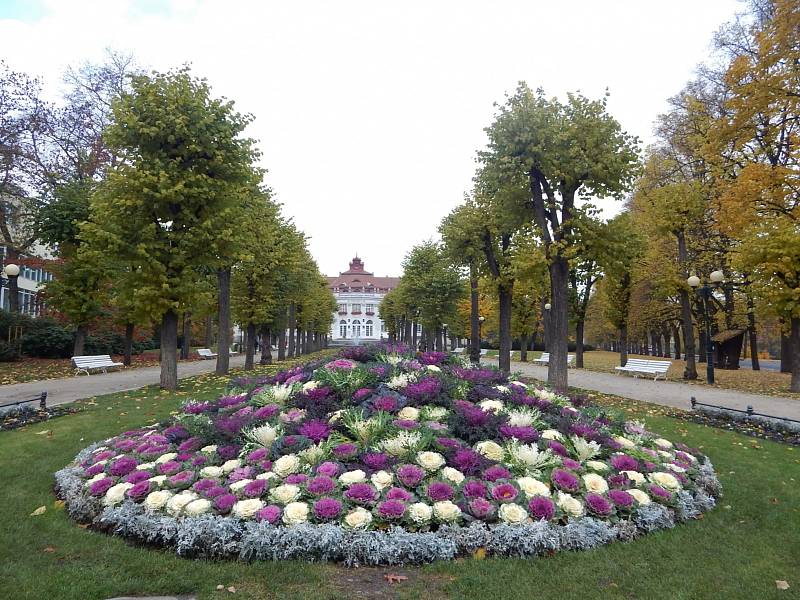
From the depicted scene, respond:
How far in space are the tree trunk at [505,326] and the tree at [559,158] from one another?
457 cm

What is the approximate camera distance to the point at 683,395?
47.5ft

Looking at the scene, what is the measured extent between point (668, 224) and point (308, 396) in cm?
1824

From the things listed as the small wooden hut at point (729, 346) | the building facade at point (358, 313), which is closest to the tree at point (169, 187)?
the small wooden hut at point (729, 346)

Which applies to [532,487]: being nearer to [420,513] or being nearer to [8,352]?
[420,513]

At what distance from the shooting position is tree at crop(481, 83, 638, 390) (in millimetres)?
12227

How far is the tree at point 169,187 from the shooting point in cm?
1191

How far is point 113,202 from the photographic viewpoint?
11.7 metres

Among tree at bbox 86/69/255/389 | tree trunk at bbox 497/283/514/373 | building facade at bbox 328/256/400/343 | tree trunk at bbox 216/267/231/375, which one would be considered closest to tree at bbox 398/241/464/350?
tree trunk at bbox 497/283/514/373

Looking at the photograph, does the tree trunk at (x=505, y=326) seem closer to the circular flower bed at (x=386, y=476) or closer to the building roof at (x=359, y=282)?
the circular flower bed at (x=386, y=476)

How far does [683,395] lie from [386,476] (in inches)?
511

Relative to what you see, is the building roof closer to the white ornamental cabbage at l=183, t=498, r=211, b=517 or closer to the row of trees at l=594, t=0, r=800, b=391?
the row of trees at l=594, t=0, r=800, b=391

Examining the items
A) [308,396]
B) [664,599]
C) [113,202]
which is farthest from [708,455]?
[113,202]

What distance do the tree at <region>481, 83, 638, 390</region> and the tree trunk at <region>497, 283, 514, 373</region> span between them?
4572 mm

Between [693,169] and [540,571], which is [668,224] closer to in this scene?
[693,169]
